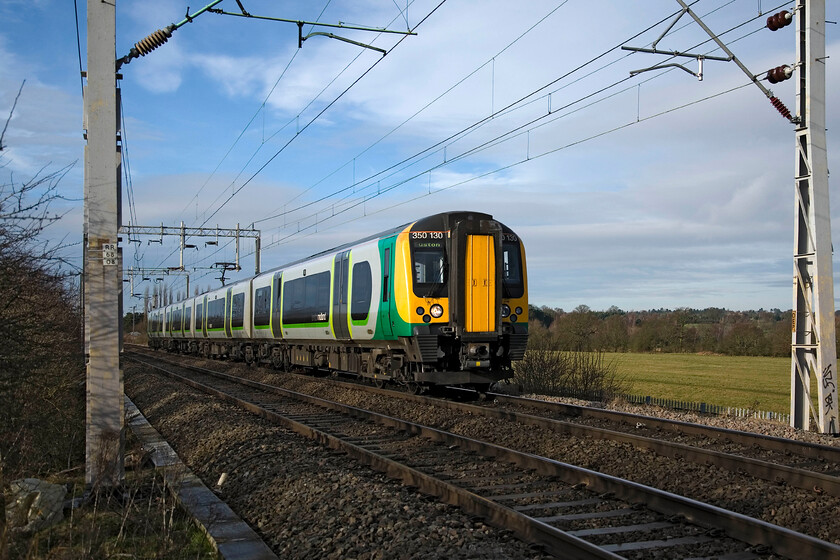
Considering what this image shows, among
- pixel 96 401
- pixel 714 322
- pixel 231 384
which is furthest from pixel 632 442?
pixel 714 322

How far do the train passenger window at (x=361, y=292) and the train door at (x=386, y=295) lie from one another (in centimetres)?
71

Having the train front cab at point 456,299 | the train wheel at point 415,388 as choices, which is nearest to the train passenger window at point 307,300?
the train wheel at point 415,388

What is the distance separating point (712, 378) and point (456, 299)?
2834 centimetres

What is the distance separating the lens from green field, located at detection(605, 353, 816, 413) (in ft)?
83.6

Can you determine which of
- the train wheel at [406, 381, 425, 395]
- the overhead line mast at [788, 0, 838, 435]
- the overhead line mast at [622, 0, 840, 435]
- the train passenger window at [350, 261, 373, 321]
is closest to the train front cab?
the train wheel at [406, 381, 425, 395]

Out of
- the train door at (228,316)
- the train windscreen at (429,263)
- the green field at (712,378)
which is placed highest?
the train windscreen at (429,263)

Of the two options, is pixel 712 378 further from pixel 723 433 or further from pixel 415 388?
pixel 723 433

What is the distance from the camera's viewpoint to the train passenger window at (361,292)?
47.6ft

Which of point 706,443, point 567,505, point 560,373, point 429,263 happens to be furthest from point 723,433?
point 560,373

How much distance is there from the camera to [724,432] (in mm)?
9242

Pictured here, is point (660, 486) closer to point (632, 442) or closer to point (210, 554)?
point (632, 442)

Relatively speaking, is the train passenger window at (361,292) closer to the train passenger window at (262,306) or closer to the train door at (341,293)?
the train door at (341,293)

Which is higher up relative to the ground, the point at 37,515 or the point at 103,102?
the point at 103,102

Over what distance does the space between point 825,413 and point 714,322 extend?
156 feet
